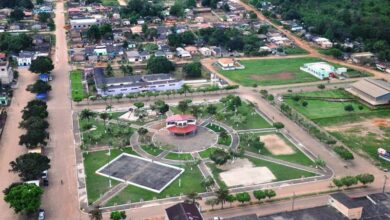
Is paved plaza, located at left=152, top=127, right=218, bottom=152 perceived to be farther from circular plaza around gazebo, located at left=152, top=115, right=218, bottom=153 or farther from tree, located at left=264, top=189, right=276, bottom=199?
tree, located at left=264, top=189, right=276, bottom=199

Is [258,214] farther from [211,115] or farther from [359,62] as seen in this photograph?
[359,62]

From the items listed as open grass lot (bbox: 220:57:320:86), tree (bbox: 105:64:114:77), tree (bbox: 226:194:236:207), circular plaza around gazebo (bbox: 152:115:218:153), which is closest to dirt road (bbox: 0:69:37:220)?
tree (bbox: 105:64:114:77)

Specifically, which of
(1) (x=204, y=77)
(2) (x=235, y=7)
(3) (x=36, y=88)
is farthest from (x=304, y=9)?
(3) (x=36, y=88)

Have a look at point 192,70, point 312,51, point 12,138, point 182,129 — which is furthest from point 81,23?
point 182,129

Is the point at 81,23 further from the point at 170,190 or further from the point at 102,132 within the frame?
the point at 170,190

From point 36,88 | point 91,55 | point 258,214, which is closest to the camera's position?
point 258,214

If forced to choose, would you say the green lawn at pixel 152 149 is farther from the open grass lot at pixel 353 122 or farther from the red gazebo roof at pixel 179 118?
the open grass lot at pixel 353 122

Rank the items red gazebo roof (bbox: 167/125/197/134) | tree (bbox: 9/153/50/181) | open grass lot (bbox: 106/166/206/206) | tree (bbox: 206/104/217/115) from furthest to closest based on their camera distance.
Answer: tree (bbox: 206/104/217/115) → red gazebo roof (bbox: 167/125/197/134) → tree (bbox: 9/153/50/181) → open grass lot (bbox: 106/166/206/206)
